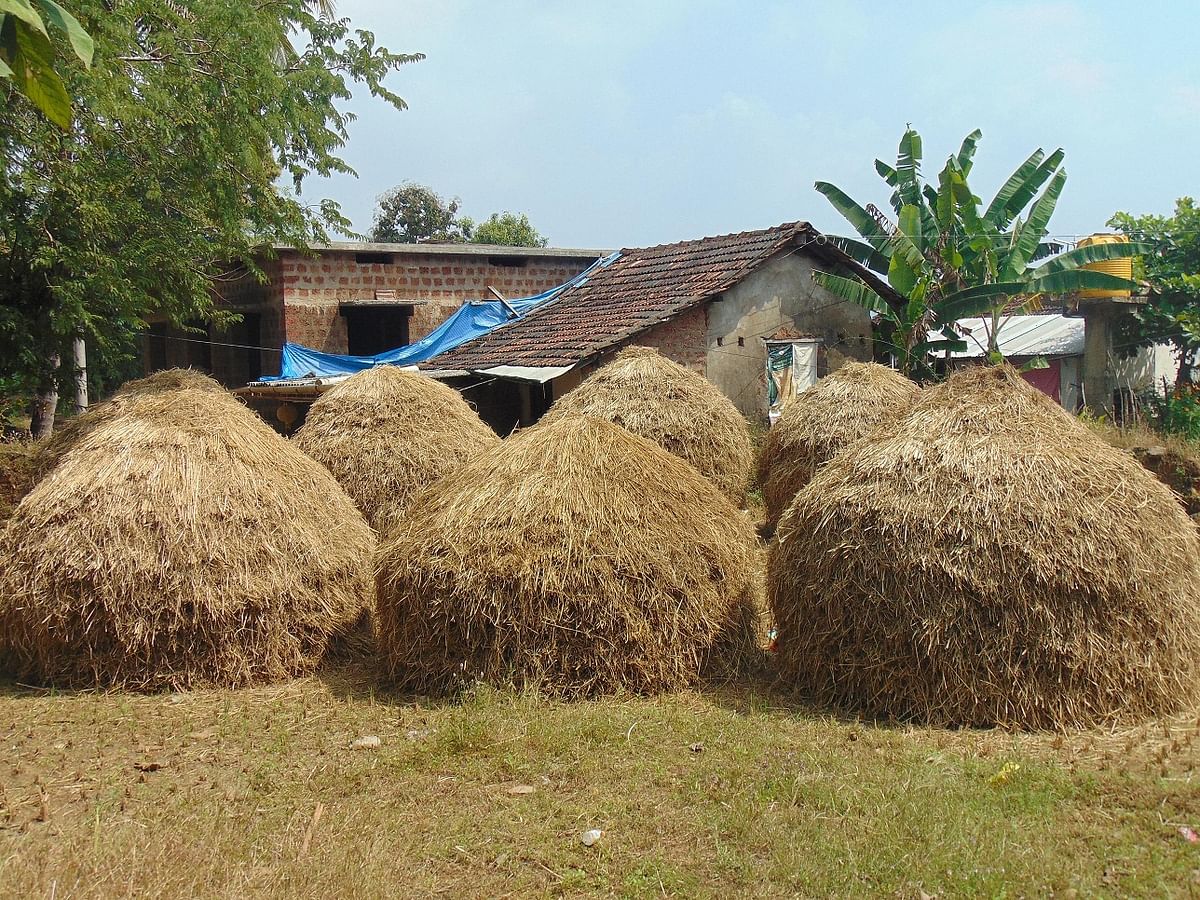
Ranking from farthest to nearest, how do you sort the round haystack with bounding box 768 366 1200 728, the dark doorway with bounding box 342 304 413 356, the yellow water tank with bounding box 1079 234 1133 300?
the dark doorway with bounding box 342 304 413 356 → the yellow water tank with bounding box 1079 234 1133 300 → the round haystack with bounding box 768 366 1200 728

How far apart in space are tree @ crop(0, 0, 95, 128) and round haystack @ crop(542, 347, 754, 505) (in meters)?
10.1

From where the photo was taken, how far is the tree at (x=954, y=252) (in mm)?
17250

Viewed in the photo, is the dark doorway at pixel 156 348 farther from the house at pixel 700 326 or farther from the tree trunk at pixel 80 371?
the house at pixel 700 326

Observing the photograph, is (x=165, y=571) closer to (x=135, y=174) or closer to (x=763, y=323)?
(x=135, y=174)

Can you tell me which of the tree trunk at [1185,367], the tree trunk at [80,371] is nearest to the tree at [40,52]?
the tree trunk at [80,371]

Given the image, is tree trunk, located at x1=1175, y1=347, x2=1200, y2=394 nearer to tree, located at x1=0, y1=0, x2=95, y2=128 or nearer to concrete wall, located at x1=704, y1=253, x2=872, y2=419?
concrete wall, located at x1=704, y1=253, x2=872, y2=419

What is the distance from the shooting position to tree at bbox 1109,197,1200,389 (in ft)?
62.4

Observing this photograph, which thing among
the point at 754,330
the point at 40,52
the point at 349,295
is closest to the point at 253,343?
the point at 349,295

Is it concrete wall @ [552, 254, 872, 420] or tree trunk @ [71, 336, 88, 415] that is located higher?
concrete wall @ [552, 254, 872, 420]

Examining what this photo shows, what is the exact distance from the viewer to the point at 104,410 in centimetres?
955

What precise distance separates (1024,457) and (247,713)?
18.8 feet

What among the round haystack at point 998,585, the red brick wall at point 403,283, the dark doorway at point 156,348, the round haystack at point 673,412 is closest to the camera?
the round haystack at point 998,585

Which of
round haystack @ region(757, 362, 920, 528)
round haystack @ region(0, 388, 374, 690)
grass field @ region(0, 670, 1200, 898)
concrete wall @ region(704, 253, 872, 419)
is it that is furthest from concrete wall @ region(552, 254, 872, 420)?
grass field @ region(0, 670, 1200, 898)

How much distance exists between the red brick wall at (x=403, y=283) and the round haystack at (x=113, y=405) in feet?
33.8
